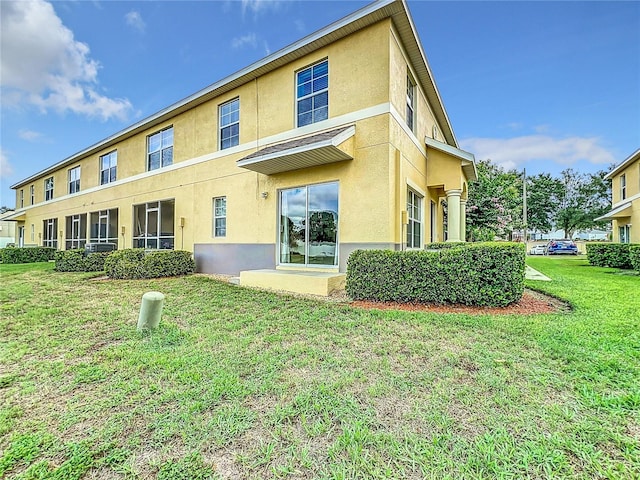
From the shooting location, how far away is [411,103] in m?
10.3

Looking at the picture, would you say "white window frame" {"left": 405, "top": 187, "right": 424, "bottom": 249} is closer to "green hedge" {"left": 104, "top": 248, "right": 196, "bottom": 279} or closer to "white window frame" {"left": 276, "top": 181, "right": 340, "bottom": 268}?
"white window frame" {"left": 276, "top": 181, "right": 340, "bottom": 268}

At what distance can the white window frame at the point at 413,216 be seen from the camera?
31.6 ft

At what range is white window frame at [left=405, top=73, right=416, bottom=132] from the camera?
9.97 meters

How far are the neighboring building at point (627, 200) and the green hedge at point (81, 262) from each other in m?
29.4

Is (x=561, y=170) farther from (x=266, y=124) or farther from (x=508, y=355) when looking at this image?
(x=508, y=355)

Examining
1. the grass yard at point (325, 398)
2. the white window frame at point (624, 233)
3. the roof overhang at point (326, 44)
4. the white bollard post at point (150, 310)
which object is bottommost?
the grass yard at point (325, 398)

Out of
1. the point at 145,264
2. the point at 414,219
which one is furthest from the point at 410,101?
the point at 145,264

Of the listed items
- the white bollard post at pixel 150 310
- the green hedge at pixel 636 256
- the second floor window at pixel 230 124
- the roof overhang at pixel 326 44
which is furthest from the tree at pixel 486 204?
the white bollard post at pixel 150 310

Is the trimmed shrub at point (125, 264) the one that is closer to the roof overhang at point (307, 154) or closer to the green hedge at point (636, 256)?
the roof overhang at point (307, 154)

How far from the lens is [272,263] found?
33.1ft

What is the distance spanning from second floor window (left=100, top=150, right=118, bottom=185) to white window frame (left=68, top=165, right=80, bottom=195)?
3501mm

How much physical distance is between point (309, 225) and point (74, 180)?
19.7 m

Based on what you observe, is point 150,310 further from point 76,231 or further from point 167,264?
point 76,231

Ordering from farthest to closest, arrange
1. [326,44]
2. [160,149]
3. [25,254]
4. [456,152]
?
1. [25,254]
2. [160,149]
3. [456,152]
4. [326,44]
